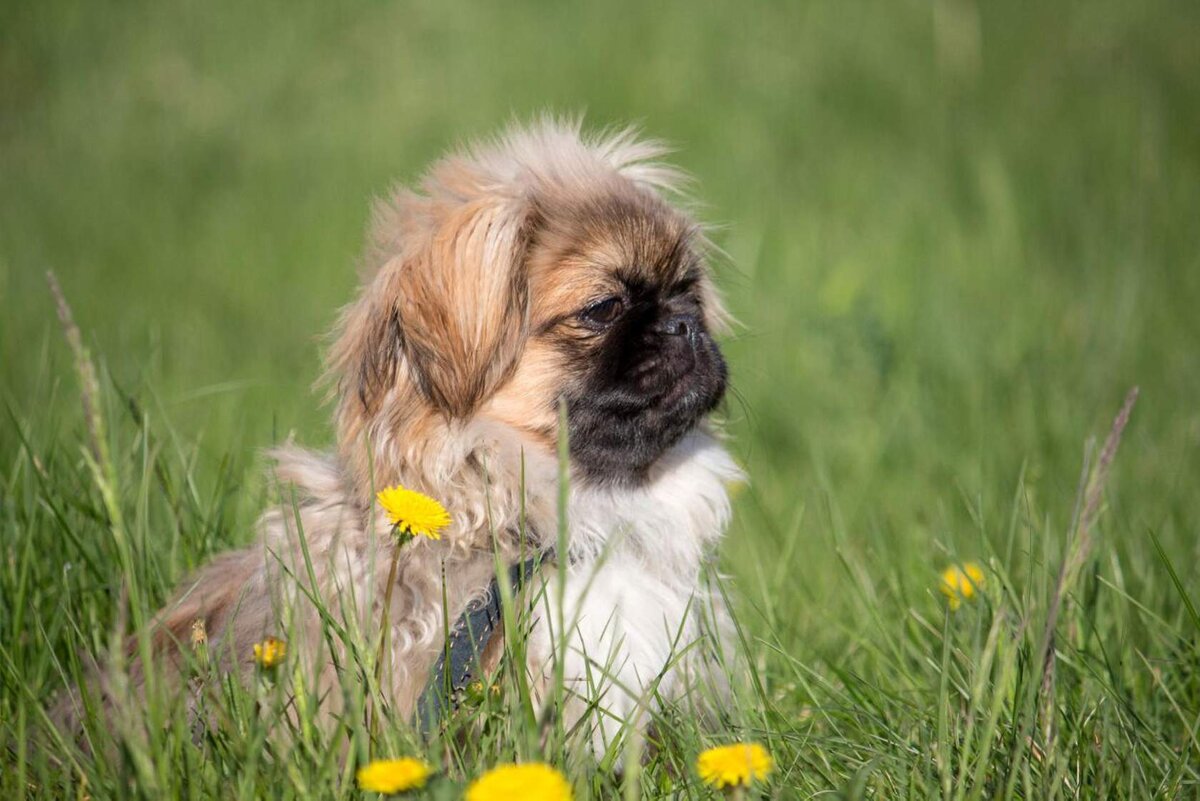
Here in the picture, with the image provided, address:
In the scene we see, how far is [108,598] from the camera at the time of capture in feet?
8.12

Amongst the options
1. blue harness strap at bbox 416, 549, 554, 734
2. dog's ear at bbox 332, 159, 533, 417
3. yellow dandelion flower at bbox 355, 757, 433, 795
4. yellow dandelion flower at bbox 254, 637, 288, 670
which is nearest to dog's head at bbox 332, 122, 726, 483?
dog's ear at bbox 332, 159, 533, 417

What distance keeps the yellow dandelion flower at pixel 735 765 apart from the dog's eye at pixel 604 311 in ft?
3.61

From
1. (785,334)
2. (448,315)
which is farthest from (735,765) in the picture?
(785,334)

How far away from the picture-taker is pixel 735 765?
1514 mm

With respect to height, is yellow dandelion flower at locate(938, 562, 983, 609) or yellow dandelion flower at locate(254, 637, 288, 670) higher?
yellow dandelion flower at locate(254, 637, 288, 670)

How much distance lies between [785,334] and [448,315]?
2.79 m

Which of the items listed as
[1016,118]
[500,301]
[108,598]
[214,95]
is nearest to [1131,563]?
[500,301]

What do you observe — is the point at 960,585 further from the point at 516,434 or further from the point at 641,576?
the point at 516,434

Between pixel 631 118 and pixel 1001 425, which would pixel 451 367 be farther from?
pixel 631 118

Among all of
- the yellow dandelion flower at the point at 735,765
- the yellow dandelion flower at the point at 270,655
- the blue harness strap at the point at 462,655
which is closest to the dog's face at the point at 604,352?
the blue harness strap at the point at 462,655

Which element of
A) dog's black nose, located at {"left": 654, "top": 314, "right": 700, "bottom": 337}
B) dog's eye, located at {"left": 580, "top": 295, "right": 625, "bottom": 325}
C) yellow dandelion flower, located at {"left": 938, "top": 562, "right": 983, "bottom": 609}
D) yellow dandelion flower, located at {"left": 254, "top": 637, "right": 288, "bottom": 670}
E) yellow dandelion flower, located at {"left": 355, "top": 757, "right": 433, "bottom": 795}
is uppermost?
dog's eye, located at {"left": 580, "top": 295, "right": 625, "bottom": 325}

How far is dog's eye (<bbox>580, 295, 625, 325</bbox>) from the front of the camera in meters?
2.45

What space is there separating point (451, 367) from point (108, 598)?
35.3 inches

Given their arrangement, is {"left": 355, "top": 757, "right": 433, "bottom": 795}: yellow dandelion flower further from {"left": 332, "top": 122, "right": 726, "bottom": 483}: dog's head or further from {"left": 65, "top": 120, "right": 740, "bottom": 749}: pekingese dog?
{"left": 332, "top": 122, "right": 726, "bottom": 483}: dog's head
